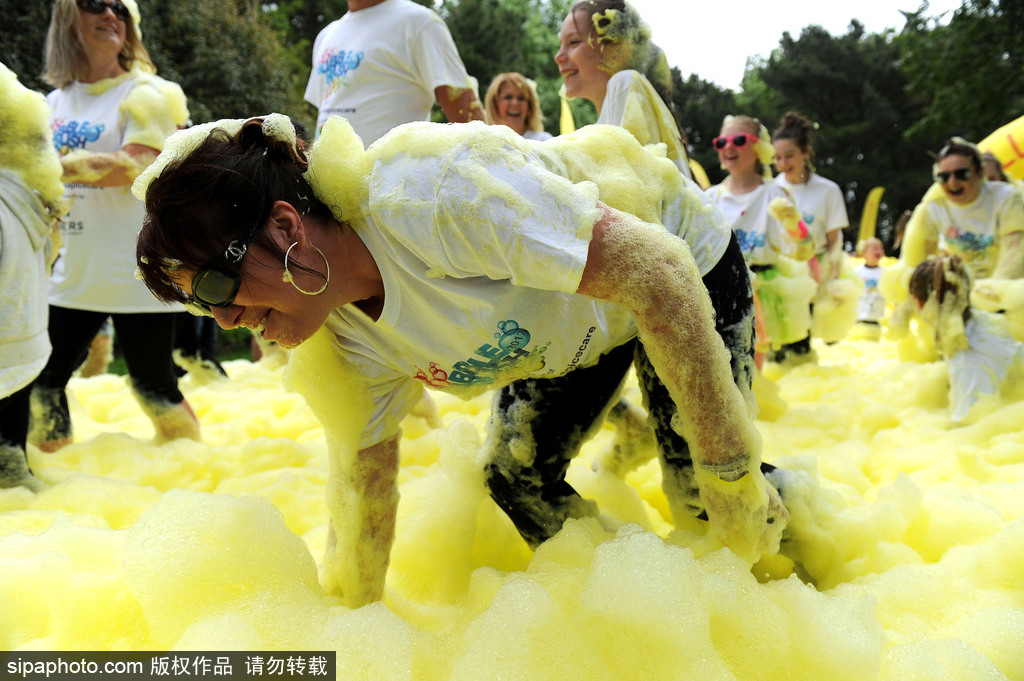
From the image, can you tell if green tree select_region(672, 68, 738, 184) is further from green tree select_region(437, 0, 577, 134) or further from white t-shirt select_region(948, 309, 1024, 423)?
white t-shirt select_region(948, 309, 1024, 423)

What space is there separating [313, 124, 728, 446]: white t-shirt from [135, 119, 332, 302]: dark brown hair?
13 centimetres

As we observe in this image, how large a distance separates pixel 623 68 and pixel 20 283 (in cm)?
195

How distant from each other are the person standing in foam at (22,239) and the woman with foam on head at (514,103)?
2449 mm

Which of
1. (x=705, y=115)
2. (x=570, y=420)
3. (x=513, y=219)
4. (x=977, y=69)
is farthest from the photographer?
(x=705, y=115)

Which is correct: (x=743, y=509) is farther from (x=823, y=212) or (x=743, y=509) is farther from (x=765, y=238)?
(x=823, y=212)

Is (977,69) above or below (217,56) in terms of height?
above

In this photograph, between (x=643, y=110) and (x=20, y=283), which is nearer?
(x=20, y=283)

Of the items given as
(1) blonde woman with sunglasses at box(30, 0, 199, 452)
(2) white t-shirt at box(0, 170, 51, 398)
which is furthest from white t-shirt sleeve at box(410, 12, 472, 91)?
(2) white t-shirt at box(0, 170, 51, 398)

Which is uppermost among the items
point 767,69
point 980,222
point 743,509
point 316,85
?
point 767,69

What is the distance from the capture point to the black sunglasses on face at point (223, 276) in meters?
1.10

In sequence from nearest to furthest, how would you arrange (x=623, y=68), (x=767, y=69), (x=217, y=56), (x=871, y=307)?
(x=623, y=68), (x=871, y=307), (x=217, y=56), (x=767, y=69)

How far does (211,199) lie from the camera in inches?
42.8

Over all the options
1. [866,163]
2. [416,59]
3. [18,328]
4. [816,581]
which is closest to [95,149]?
[18,328]

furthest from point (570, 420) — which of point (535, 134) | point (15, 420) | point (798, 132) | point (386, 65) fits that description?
point (798, 132)
